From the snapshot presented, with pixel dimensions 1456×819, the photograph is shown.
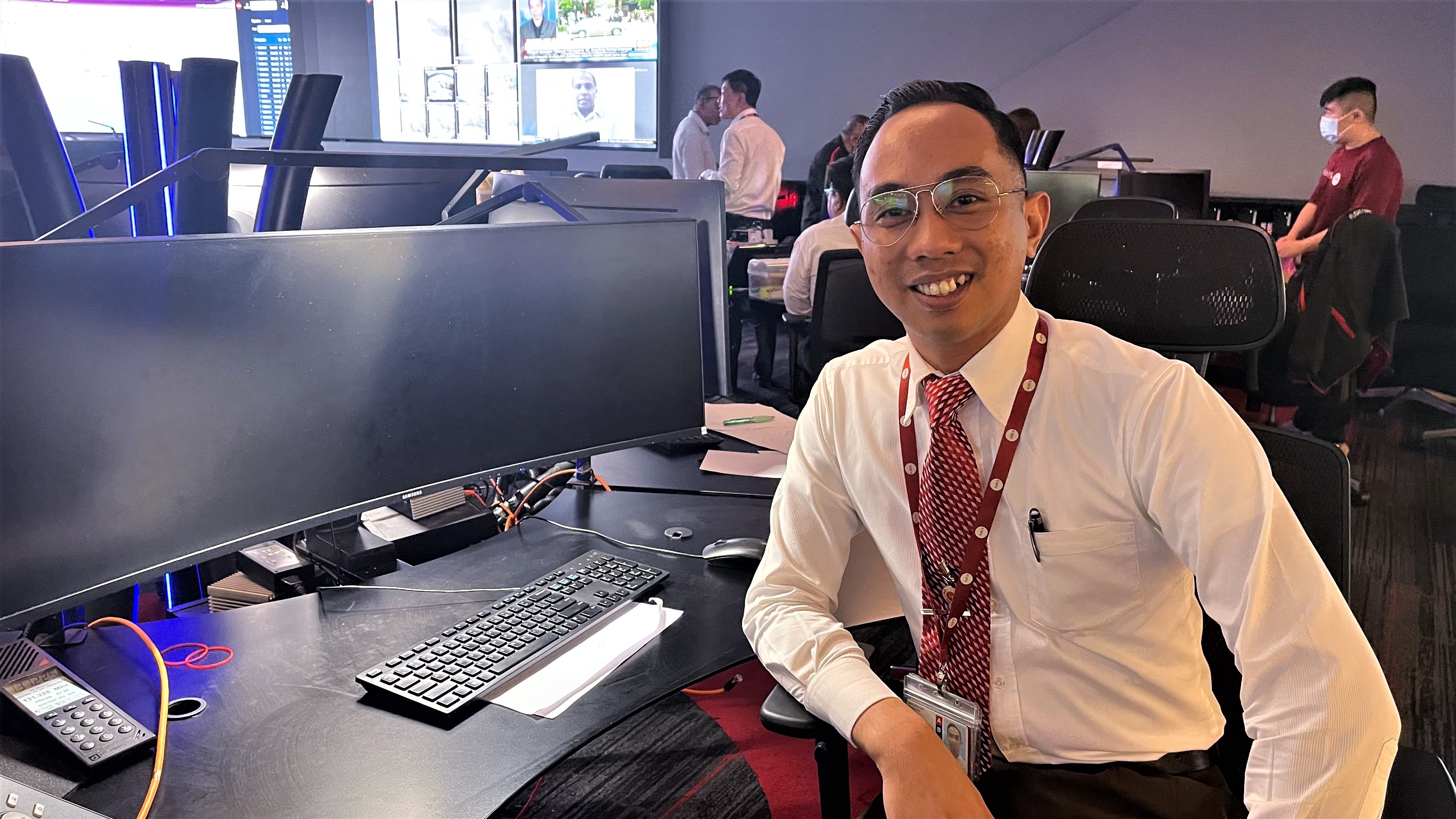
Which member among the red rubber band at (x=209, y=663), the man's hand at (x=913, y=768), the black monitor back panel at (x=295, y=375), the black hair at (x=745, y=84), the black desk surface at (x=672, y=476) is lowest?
the man's hand at (x=913, y=768)

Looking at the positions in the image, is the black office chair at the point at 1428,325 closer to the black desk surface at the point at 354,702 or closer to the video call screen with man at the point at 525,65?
the black desk surface at the point at 354,702

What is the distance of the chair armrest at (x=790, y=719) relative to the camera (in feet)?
4.12

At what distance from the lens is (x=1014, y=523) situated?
1227mm

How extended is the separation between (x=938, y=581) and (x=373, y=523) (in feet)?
2.97

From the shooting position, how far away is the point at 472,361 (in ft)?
4.92

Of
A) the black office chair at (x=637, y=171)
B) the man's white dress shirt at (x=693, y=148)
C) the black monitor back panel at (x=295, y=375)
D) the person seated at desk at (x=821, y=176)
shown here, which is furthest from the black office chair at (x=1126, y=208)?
the man's white dress shirt at (x=693, y=148)

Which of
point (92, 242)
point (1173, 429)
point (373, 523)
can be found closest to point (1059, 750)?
point (1173, 429)

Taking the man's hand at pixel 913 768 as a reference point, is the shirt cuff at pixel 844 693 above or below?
above

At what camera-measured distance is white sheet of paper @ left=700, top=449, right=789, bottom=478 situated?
6.74ft

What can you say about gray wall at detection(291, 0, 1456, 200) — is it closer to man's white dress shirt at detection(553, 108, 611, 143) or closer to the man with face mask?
man's white dress shirt at detection(553, 108, 611, 143)

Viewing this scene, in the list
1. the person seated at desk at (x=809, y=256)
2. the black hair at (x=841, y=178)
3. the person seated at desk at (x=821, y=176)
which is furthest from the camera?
the person seated at desk at (x=821, y=176)

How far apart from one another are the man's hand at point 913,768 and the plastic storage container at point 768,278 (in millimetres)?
3771

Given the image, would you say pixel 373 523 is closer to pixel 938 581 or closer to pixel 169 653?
pixel 169 653

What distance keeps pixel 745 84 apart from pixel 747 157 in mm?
471
